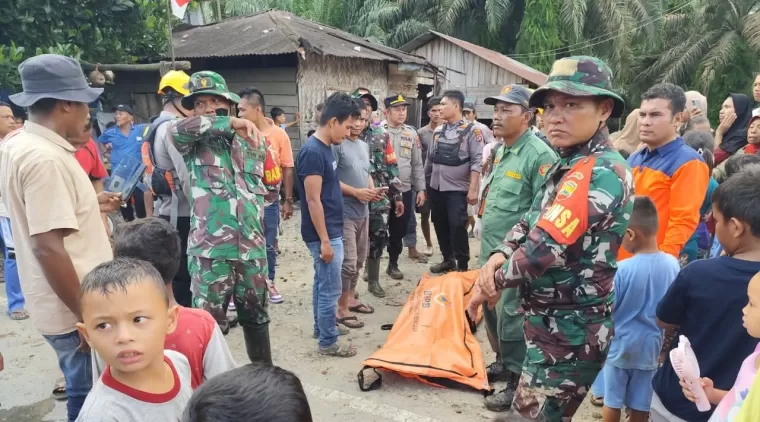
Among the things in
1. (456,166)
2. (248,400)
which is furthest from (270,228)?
(248,400)

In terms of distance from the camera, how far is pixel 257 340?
3.43 meters

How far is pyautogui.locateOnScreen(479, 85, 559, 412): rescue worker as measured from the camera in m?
3.25

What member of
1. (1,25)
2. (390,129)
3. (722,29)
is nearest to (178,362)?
(390,129)

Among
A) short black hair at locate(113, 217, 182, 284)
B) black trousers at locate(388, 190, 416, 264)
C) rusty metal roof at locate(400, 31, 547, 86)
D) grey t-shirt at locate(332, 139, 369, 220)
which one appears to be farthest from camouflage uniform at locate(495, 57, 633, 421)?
rusty metal roof at locate(400, 31, 547, 86)

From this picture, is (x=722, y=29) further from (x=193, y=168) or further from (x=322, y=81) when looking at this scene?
(x=193, y=168)

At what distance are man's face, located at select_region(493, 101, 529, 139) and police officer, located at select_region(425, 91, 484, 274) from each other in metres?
1.99

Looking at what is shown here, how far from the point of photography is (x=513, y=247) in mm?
2336

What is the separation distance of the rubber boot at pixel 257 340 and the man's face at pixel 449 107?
3.30 meters

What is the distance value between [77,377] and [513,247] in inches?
83.5

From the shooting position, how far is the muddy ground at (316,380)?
3.32m

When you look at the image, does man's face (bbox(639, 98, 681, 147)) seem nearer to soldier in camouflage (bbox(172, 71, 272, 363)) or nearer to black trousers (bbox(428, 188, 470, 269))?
soldier in camouflage (bbox(172, 71, 272, 363))

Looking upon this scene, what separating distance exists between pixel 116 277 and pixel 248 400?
65cm

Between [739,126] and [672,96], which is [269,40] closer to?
[739,126]

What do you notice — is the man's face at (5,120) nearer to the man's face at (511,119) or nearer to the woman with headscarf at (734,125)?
the man's face at (511,119)
